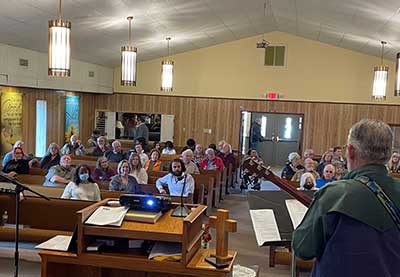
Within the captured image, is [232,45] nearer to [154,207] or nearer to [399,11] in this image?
[399,11]

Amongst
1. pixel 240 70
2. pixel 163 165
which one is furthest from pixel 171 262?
pixel 240 70

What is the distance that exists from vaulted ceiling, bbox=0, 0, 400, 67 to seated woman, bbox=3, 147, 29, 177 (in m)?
1.79

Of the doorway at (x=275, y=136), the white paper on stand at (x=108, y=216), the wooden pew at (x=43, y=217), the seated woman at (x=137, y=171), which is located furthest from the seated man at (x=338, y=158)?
the doorway at (x=275, y=136)

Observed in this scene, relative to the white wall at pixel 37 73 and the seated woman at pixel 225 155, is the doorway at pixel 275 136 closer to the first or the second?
the seated woman at pixel 225 155

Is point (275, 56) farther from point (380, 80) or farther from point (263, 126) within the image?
point (380, 80)

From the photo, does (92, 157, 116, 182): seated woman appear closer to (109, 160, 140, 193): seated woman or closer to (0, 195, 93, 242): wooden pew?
(109, 160, 140, 193): seated woman

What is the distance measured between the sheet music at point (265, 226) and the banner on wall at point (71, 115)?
867cm

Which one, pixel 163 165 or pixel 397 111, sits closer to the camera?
pixel 163 165

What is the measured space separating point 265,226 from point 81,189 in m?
3.30

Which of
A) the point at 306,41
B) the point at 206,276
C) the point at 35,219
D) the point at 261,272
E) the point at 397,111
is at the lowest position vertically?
the point at 261,272

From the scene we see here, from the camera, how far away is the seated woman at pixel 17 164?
6.54 meters

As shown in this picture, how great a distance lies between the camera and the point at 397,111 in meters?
11.4

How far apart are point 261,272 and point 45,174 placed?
3.75m

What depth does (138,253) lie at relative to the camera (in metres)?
2.62
